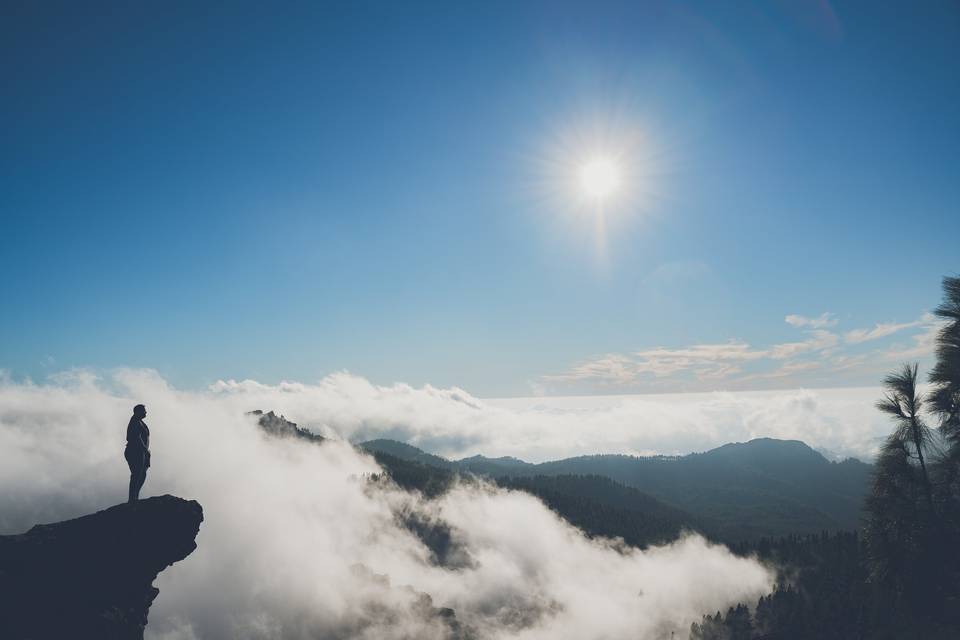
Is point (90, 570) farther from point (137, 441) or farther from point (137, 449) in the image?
point (137, 441)

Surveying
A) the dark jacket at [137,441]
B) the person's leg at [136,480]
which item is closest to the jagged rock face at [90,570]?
the person's leg at [136,480]

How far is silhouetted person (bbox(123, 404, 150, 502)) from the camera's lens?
21.6 metres

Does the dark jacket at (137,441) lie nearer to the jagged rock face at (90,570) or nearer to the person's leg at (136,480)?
the person's leg at (136,480)

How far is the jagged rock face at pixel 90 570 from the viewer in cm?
1877

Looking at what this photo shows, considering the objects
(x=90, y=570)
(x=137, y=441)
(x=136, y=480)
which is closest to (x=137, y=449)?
(x=137, y=441)

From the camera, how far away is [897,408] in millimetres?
19781

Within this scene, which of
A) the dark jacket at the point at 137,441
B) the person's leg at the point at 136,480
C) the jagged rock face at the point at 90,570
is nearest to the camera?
the jagged rock face at the point at 90,570

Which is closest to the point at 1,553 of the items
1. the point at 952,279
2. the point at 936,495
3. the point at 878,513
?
the point at 878,513

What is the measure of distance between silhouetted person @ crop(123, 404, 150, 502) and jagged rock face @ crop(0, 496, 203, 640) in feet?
5.40

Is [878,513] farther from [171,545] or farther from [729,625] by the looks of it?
[729,625]

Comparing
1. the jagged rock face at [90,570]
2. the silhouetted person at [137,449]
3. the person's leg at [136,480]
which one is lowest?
the jagged rock face at [90,570]

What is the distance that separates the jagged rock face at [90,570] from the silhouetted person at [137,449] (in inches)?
64.8

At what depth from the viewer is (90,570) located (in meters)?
20.7

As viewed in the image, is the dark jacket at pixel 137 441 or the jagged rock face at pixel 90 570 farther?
the dark jacket at pixel 137 441
